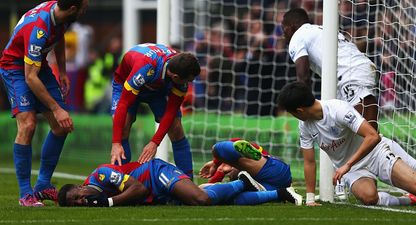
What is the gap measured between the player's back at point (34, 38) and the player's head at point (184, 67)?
3.44 feet

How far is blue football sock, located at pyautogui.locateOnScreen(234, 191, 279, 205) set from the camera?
9.67 m

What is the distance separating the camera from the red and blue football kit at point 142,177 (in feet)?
30.6

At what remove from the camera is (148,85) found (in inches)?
404

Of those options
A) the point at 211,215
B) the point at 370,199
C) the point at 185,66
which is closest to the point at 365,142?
the point at 370,199

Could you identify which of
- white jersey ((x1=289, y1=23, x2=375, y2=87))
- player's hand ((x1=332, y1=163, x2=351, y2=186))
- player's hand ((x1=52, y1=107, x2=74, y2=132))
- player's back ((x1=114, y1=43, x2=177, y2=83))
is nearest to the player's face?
player's hand ((x1=52, y1=107, x2=74, y2=132))

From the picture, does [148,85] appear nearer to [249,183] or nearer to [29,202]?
[249,183]

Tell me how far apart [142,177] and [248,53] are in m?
6.42

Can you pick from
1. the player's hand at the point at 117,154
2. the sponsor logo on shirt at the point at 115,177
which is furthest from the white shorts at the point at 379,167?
the sponsor logo on shirt at the point at 115,177

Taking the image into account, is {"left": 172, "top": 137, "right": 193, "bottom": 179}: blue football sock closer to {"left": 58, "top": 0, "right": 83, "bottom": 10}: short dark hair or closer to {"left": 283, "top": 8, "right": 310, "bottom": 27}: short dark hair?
{"left": 283, "top": 8, "right": 310, "bottom": 27}: short dark hair

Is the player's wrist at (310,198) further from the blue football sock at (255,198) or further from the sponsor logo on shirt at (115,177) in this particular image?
the sponsor logo on shirt at (115,177)

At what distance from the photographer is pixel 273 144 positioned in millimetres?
14328

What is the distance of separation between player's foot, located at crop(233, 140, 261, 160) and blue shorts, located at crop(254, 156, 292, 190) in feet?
0.45

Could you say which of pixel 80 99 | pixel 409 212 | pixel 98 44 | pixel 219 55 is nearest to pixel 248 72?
pixel 219 55

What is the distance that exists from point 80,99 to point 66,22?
13430mm
